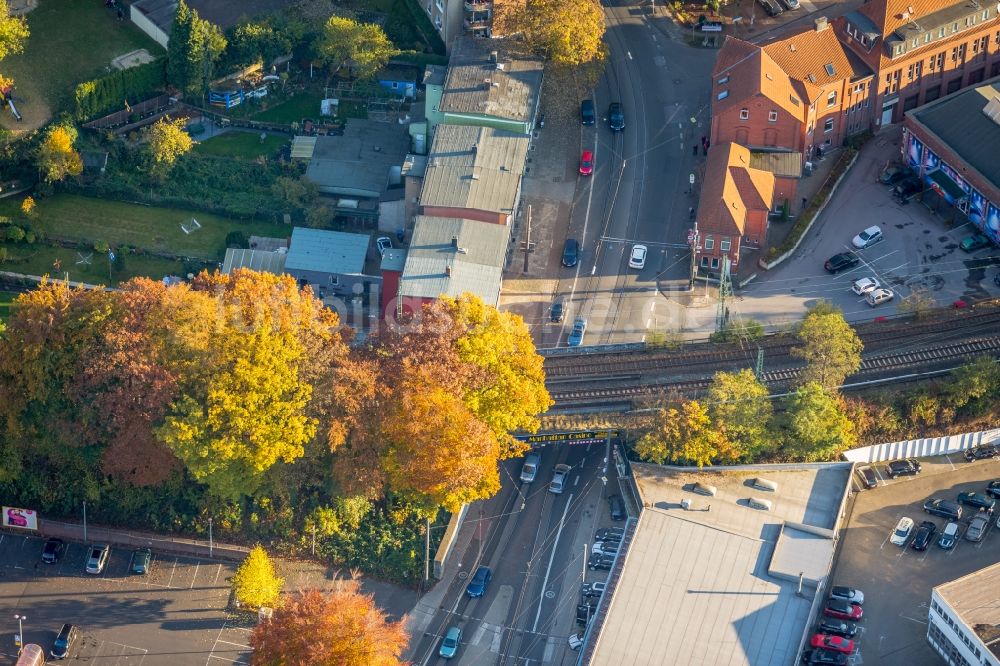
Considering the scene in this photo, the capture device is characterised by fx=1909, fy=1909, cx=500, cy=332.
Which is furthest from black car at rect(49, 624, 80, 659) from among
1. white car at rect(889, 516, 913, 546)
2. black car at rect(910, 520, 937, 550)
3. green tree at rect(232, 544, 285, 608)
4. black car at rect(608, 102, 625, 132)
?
black car at rect(608, 102, 625, 132)

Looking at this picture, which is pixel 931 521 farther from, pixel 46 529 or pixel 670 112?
pixel 46 529

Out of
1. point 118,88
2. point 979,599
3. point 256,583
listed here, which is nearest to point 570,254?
point 256,583

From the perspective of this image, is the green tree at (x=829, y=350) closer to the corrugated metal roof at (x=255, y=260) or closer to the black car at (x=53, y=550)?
the corrugated metal roof at (x=255, y=260)

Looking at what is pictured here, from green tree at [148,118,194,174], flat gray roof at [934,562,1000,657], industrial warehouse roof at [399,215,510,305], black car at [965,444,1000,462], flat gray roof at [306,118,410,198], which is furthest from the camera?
flat gray roof at [306,118,410,198]

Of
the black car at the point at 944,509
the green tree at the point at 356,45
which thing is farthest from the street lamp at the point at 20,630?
the black car at the point at 944,509

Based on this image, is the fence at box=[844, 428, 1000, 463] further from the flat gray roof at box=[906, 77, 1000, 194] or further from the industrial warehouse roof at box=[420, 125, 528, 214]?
the industrial warehouse roof at box=[420, 125, 528, 214]

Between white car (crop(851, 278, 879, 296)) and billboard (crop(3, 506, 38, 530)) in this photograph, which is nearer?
billboard (crop(3, 506, 38, 530))

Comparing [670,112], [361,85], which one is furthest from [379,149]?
[670,112]

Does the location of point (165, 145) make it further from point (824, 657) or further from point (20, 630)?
point (824, 657)
